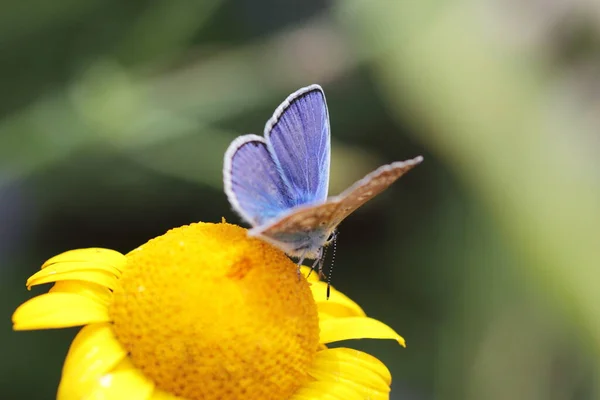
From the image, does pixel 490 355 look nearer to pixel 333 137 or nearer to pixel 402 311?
pixel 402 311

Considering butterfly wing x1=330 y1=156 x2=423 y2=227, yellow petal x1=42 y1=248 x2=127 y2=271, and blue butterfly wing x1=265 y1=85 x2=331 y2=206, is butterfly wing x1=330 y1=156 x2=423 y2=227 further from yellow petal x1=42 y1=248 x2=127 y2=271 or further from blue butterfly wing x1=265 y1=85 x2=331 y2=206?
yellow petal x1=42 y1=248 x2=127 y2=271

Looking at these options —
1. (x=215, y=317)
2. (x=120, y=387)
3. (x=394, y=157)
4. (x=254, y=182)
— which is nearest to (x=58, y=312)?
(x=120, y=387)

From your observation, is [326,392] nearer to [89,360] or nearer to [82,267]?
[89,360]

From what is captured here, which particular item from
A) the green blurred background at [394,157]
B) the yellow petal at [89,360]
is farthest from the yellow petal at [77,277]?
the green blurred background at [394,157]

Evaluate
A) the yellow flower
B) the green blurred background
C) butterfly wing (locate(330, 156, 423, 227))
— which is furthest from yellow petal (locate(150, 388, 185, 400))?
the green blurred background

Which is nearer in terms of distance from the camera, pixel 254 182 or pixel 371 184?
pixel 371 184

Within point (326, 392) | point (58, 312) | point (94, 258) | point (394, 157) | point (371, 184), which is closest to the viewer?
point (371, 184)

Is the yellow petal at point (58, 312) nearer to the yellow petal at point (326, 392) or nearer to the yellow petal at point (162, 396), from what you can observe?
the yellow petal at point (162, 396)

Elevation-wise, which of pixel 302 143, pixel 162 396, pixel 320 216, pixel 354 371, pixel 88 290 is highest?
pixel 302 143
